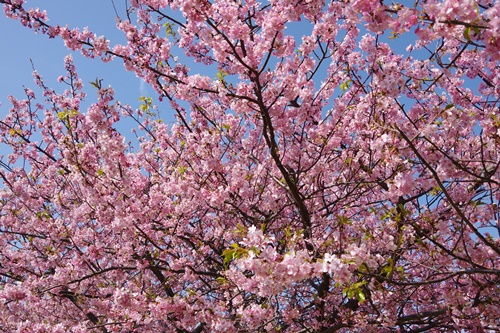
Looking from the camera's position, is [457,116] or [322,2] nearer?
[457,116]

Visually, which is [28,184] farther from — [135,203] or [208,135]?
[208,135]

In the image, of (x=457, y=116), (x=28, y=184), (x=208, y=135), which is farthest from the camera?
(x=28, y=184)

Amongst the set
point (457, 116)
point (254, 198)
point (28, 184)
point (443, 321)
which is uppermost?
point (28, 184)

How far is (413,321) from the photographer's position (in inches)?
225

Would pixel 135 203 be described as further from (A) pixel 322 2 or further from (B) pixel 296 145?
(A) pixel 322 2

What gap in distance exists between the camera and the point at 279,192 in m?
6.84

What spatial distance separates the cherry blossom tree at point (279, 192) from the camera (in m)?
3.98

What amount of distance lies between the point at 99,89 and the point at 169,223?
7.98 ft

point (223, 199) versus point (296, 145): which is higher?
point (296, 145)

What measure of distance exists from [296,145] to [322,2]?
2241 millimetres

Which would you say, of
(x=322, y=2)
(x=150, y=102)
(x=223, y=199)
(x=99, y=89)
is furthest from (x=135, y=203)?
(x=322, y=2)

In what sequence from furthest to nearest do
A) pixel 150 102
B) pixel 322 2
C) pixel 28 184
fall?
pixel 28 184
pixel 150 102
pixel 322 2

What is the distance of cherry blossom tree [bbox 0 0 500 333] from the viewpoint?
3.98 meters

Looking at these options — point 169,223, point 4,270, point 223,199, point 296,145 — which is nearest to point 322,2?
point 296,145
